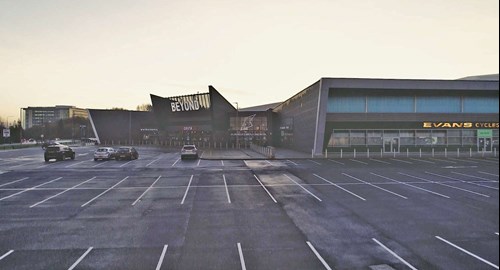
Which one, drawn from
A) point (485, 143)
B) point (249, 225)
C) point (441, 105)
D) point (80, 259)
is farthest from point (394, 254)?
point (80, 259)

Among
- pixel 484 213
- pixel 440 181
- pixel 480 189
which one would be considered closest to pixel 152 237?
pixel 484 213

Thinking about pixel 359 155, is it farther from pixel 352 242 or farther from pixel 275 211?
pixel 352 242

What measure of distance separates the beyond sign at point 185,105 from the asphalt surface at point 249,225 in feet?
178

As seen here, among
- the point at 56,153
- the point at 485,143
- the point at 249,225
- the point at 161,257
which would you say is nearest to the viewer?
the point at 485,143

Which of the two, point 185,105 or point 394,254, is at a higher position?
point 185,105

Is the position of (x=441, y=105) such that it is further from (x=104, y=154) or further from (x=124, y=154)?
(x=104, y=154)

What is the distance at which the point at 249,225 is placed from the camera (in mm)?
11547

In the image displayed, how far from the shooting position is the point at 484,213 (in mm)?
12875

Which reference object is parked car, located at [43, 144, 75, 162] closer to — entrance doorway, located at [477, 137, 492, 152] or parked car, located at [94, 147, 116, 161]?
parked car, located at [94, 147, 116, 161]

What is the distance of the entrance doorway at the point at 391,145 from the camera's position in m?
44.8

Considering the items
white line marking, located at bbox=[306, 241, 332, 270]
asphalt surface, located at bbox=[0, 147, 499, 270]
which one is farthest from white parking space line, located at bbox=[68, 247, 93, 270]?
white line marking, located at bbox=[306, 241, 332, 270]

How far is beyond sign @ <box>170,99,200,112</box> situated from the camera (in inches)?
2918

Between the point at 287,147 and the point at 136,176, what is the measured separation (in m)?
42.6

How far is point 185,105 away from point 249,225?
67.2 metres
